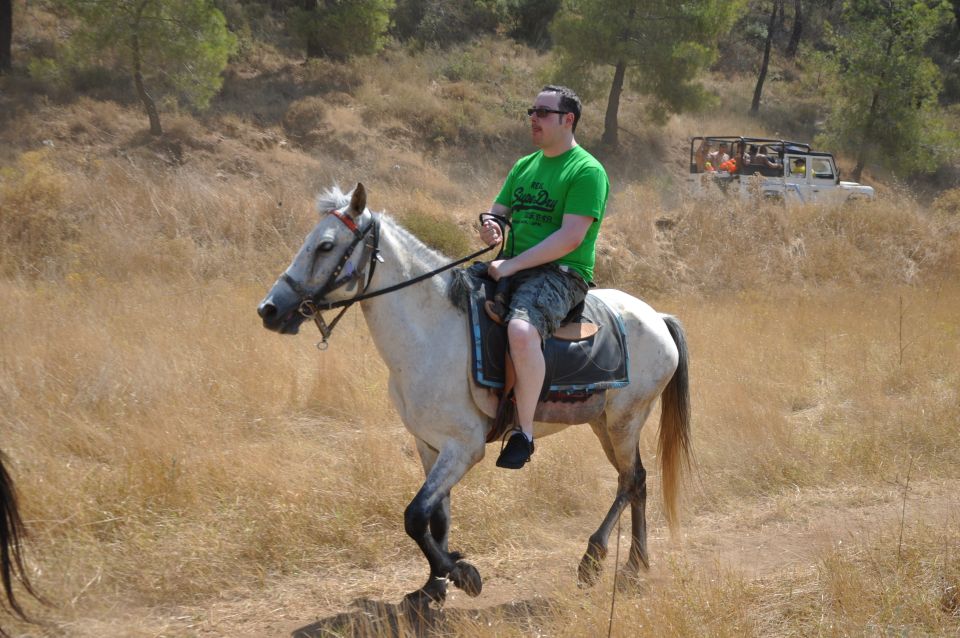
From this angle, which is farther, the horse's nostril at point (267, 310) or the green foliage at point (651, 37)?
the green foliage at point (651, 37)

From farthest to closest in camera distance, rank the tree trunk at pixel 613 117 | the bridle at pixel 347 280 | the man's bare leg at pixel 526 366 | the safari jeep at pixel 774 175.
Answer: the tree trunk at pixel 613 117, the safari jeep at pixel 774 175, the man's bare leg at pixel 526 366, the bridle at pixel 347 280

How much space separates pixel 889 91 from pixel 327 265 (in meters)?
26.5

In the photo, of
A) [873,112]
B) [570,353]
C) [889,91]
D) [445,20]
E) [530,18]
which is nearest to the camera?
[570,353]

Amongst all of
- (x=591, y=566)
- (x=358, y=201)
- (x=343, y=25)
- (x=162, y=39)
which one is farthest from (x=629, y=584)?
(x=343, y=25)

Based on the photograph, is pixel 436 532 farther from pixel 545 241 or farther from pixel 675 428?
pixel 675 428

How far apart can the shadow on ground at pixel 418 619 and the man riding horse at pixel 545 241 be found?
2.74 feet

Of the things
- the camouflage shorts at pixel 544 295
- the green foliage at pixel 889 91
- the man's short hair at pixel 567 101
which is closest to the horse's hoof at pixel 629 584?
the camouflage shorts at pixel 544 295

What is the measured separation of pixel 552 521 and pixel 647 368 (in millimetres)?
1607

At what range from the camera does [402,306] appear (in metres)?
4.42

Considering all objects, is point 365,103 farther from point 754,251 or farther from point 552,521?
point 552,521

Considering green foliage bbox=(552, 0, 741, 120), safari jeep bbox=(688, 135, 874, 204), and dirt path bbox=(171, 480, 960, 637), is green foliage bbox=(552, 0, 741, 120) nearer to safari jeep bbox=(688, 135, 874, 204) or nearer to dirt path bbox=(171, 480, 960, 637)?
safari jeep bbox=(688, 135, 874, 204)

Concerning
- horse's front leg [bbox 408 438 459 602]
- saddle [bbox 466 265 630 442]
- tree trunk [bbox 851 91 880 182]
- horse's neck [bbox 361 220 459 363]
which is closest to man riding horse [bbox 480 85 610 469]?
saddle [bbox 466 265 630 442]

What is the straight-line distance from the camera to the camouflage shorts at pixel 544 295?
4.40 meters

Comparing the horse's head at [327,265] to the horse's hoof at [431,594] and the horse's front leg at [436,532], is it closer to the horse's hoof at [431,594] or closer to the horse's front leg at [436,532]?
the horse's front leg at [436,532]
